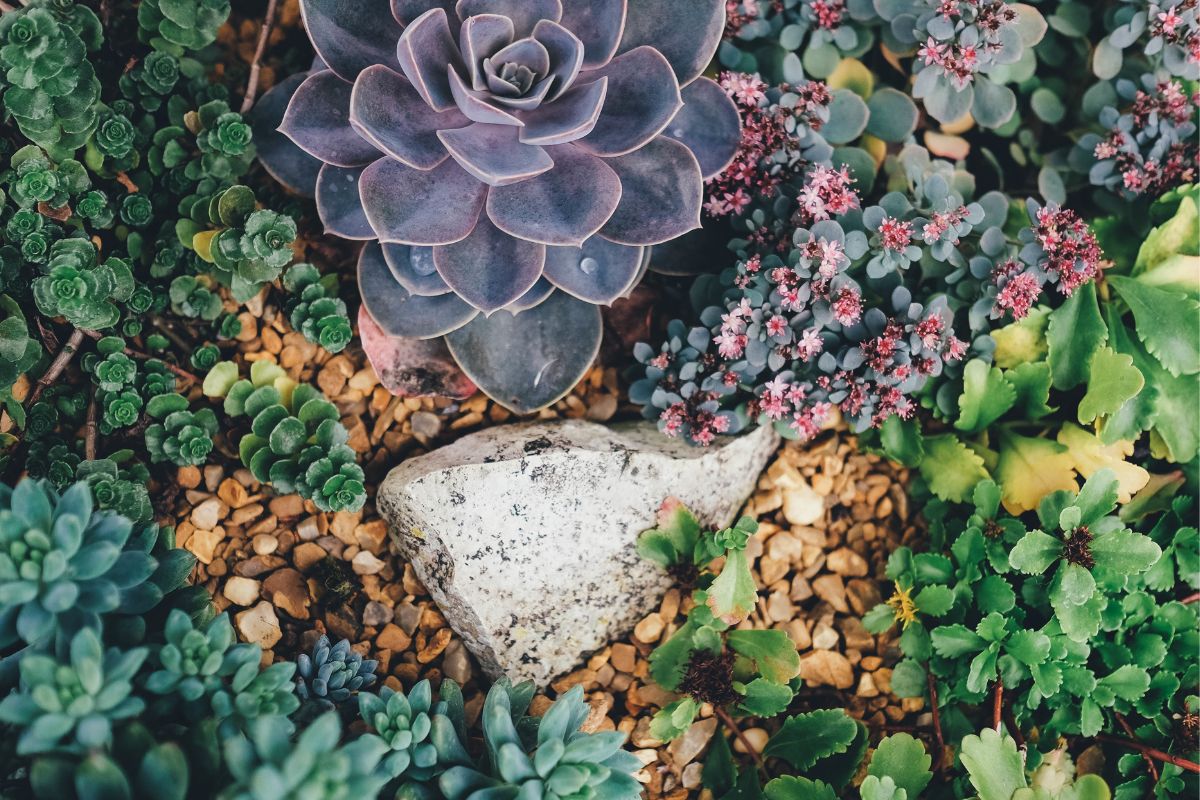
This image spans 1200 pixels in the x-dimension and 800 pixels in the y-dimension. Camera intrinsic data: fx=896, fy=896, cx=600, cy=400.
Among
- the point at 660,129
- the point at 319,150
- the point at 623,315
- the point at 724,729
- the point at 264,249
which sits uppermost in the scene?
the point at 660,129

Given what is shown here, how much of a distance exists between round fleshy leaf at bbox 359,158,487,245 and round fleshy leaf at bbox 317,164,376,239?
14 centimetres

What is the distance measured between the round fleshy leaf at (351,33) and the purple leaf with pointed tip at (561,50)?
321 millimetres

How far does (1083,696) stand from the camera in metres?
2.01

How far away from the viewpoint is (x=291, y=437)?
6.41ft

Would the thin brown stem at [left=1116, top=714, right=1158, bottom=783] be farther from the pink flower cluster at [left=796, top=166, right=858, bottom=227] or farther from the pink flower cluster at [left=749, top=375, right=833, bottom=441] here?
the pink flower cluster at [left=796, top=166, right=858, bottom=227]

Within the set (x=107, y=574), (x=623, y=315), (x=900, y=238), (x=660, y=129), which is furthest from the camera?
(x=623, y=315)

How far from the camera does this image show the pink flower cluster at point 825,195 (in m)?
1.97

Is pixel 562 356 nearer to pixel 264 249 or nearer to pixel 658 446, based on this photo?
pixel 658 446

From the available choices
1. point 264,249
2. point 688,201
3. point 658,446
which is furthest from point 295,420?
point 688,201

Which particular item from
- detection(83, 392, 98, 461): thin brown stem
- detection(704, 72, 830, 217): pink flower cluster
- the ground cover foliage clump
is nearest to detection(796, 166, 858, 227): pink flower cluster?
the ground cover foliage clump

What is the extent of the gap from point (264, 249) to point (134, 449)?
1.90 feet

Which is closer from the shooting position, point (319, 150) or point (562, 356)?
point (319, 150)

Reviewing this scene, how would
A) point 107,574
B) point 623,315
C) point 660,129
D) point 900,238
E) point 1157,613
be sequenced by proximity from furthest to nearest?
point 623,315 < point 1157,613 < point 900,238 < point 660,129 < point 107,574

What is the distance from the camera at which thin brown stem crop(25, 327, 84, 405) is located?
190 cm
